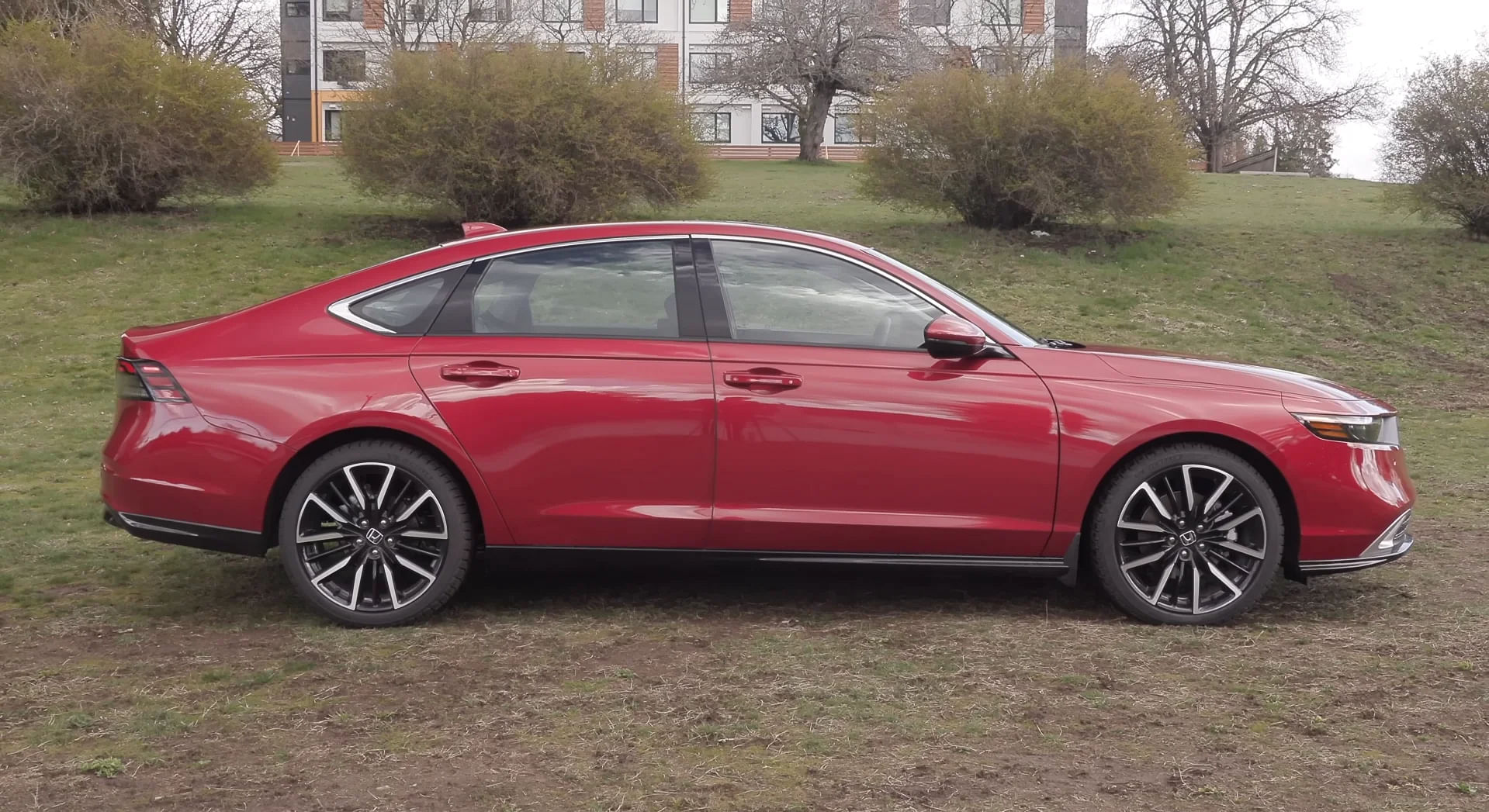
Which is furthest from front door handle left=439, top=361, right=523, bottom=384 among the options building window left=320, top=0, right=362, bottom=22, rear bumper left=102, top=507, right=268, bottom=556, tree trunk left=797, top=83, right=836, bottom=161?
building window left=320, top=0, right=362, bottom=22

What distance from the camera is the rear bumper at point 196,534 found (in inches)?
205

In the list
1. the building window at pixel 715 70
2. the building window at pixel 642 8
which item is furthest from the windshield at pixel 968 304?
the building window at pixel 642 8

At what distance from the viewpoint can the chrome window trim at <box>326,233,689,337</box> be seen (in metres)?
5.32

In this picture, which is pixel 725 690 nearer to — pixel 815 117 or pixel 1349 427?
pixel 1349 427

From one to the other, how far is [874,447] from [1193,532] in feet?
4.18

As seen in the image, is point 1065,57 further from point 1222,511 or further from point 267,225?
point 1222,511

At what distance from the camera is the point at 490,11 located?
47.8 meters

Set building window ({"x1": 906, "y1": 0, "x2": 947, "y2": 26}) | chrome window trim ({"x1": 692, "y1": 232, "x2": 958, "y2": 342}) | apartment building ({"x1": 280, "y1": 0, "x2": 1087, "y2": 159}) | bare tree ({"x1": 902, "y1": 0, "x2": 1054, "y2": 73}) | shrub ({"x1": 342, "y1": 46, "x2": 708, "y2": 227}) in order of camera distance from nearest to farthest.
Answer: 1. chrome window trim ({"x1": 692, "y1": 232, "x2": 958, "y2": 342})
2. shrub ({"x1": 342, "y1": 46, "x2": 708, "y2": 227})
3. bare tree ({"x1": 902, "y1": 0, "x2": 1054, "y2": 73})
4. apartment building ({"x1": 280, "y1": 0, "x2": 1087, "y2": 159})
5. building window ({"x1": 906, "y1": 0, "x2": 947, "y2": 26})

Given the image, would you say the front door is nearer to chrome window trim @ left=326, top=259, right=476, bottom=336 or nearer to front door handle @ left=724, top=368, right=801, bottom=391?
front door handle @ left=724, top=368, right=801, bottom=391

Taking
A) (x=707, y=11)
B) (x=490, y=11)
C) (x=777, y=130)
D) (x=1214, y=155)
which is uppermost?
(x=707, y=11)

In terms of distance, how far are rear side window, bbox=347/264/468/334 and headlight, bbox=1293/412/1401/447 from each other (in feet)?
10.8

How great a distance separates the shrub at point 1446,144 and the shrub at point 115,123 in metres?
17.7

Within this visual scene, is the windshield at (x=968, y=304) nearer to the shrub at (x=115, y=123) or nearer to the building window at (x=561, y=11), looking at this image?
the shrub at (x=115, y=123)

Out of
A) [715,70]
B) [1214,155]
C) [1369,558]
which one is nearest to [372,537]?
[1369,558]
